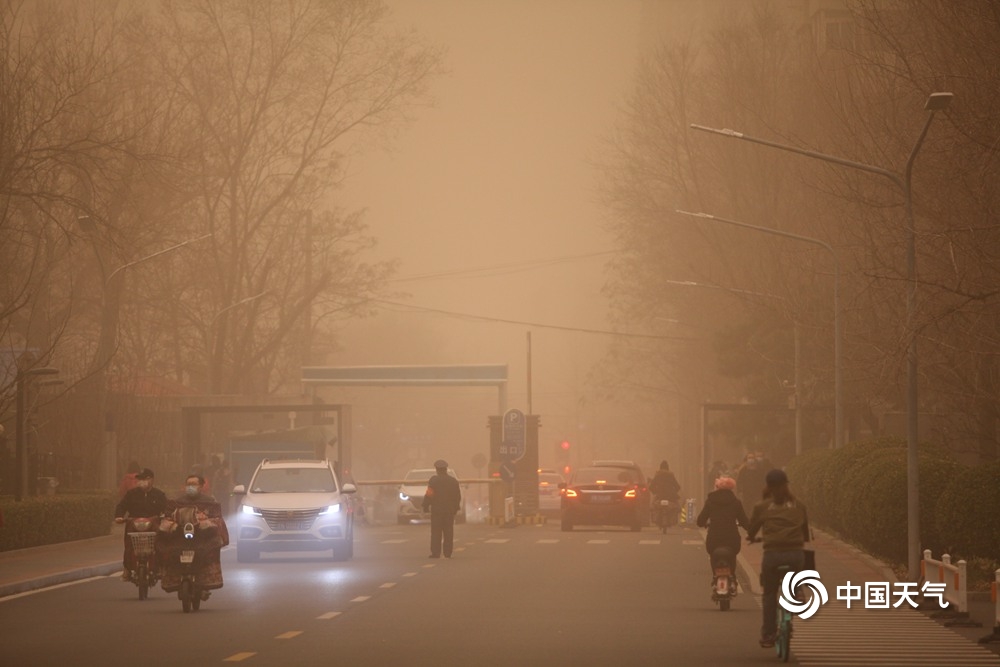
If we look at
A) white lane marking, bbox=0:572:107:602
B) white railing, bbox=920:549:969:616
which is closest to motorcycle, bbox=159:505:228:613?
white lane marking, bbox=0:572:107:602

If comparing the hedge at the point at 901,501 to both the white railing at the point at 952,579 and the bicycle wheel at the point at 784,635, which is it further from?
the bicycle wheel at the point at 784,635

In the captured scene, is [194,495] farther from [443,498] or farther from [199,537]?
[443,498]

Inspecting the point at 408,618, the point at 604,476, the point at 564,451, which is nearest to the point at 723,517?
the point at 408,618

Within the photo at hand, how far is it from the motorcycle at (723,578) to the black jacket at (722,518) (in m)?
0.15

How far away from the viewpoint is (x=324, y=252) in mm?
67375

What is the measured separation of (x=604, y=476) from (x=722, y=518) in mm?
21912

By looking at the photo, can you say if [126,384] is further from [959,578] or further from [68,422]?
[959,578]

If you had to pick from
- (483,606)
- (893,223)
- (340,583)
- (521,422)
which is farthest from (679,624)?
(521,422)

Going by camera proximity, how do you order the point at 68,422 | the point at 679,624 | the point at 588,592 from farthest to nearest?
the point at 68,422, the point at 588,592, the point at 679,624

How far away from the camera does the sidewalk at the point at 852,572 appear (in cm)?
1883

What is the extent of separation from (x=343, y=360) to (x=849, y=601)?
11816cm

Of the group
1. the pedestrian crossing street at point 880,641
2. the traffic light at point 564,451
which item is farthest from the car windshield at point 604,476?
the traffic light at point 564,451

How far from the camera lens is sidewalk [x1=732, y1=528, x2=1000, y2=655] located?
18.8 m

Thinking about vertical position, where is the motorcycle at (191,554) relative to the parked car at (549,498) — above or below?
above
